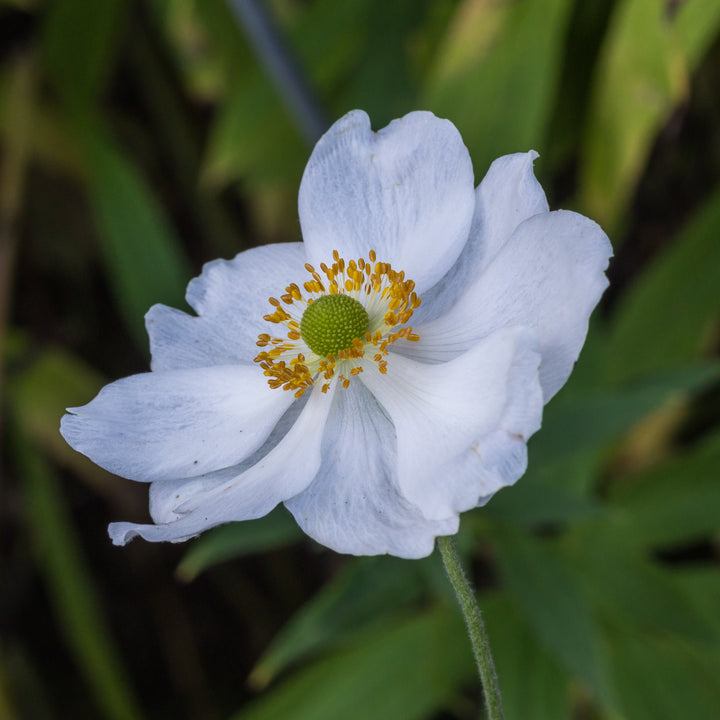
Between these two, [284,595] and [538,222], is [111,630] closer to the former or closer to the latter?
[284,595]

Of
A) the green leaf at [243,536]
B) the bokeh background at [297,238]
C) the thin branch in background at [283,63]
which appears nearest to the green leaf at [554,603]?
the bokeh background at [297,238]

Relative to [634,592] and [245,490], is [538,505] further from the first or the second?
[245,490]

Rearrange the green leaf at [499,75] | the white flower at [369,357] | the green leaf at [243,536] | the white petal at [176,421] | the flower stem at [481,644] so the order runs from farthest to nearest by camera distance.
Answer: the green leaf at [499,75] < the green leaf at [243,536] < the white petal at [176,421] < the white flower at [369,357] < the flower stem at [481,644]

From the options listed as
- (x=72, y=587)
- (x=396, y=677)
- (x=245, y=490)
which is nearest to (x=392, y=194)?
(x=245, y=490)

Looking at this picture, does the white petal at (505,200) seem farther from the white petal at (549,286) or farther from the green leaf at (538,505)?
the green leaf at (538,505)

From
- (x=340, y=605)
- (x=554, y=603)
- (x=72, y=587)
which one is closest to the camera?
(x=340, y=605)

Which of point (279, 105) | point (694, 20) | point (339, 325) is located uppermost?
point (279, 105)
